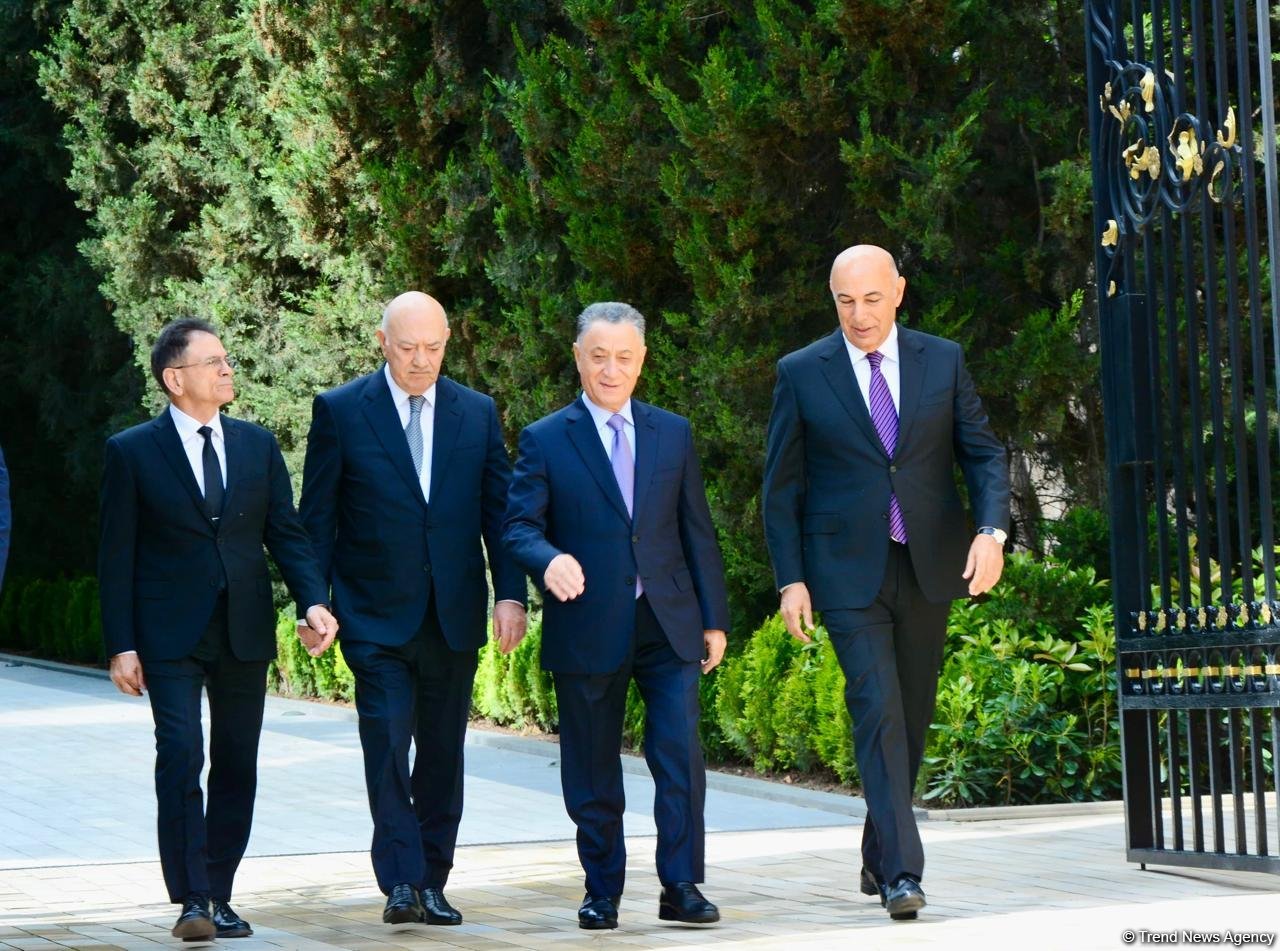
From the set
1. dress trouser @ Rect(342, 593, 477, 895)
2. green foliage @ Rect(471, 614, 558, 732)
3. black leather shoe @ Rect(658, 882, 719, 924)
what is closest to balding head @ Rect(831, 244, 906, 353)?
dress trouser @ Rect(342, 593, 477, 895)

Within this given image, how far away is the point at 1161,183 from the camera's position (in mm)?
6945

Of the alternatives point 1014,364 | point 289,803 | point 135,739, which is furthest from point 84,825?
point 1014,364

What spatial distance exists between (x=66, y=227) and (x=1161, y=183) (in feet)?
72.1

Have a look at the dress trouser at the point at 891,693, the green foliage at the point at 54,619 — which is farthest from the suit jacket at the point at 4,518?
the green foliage at the point at 54,619

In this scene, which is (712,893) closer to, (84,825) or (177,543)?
(177,543)

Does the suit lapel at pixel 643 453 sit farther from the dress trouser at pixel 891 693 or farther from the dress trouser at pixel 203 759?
the dress trouser at pixel 203 759

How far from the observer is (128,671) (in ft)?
19.9

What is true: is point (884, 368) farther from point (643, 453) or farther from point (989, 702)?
point (989, 702)

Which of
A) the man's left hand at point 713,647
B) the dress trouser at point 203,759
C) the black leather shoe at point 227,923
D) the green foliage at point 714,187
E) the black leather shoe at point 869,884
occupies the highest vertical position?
the green foliage at point 714,187

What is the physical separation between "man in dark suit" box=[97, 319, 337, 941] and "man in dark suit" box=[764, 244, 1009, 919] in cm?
164

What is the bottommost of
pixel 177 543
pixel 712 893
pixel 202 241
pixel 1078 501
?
pixel 712 893

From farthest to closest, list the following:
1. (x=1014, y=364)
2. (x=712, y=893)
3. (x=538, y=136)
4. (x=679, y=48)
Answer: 1. (x=538, y=136)
2. (x=679, y=48)
3. (x=1014, y=364)
4. (x=712, y=893)

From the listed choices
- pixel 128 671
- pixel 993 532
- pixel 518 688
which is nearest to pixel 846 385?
pixel 993 532

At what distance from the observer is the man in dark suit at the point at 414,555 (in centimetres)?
630
